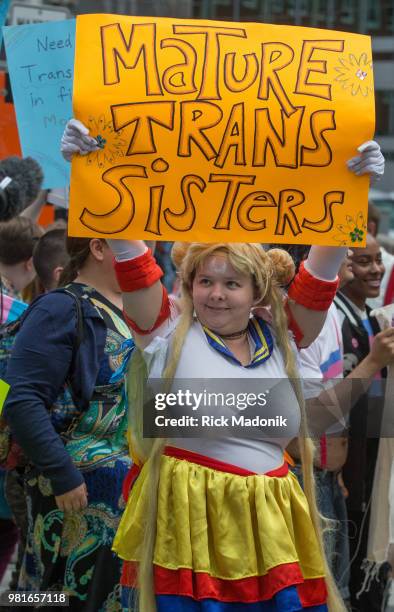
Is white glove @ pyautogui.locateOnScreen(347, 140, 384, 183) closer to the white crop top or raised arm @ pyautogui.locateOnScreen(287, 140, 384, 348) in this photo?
raised arm @ pyautogui.locateOnScreen(287, 140, 384, 348)

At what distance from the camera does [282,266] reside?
3.60m

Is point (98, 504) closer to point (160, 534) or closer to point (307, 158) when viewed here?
point (160, 534)

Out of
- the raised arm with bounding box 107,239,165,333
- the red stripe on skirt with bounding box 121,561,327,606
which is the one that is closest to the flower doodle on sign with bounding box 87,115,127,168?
the raised arm with bounding box 107,239,165,333

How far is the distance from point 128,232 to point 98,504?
1.14 metres

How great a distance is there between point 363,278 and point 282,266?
193 centimetres

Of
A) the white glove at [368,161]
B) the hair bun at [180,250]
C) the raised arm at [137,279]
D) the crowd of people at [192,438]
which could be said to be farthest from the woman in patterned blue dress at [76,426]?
the white glove at [368,161]

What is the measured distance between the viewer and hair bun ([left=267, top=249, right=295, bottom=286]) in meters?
3.59

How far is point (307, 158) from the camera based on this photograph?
11.1ft

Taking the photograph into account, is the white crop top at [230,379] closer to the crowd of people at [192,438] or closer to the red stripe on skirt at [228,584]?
the crowd of people at [192,438]

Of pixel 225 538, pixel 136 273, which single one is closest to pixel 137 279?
pixel 136 273

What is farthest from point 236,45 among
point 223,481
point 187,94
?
point 223,481

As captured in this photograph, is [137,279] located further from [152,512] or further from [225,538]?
[225,538]

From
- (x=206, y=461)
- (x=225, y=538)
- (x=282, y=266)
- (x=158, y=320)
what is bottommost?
(x=225, y=538)

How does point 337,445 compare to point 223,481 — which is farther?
point 337,445
